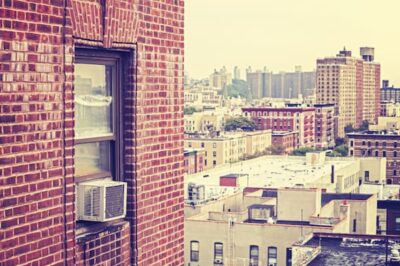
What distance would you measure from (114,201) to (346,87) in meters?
158

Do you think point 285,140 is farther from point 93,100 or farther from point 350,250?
point 93,100

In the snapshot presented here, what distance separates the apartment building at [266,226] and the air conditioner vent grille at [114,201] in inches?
1258

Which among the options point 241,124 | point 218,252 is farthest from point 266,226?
point 241,124

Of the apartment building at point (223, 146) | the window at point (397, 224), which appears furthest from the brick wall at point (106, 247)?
the apartment building at point (223, 146)

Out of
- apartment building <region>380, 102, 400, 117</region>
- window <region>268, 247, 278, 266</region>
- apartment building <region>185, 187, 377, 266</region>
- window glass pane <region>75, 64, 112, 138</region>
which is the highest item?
window glass pane <region>75, 64, 112, 138</region>

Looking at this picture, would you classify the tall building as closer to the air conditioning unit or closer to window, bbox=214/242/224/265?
window, bbox=214/242/224/265

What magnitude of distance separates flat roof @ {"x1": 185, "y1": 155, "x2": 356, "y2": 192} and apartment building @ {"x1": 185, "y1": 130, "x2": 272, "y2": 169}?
16.6 m

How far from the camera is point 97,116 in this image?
5641 mm

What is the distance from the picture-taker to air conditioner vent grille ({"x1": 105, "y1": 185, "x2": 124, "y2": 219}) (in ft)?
18.0

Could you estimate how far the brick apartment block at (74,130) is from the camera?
14.8 feet

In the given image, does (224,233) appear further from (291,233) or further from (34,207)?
(34,207)

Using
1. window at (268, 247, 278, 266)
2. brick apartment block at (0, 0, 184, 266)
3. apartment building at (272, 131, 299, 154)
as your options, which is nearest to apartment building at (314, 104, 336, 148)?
apartment building at (272, 131, 299, 154)

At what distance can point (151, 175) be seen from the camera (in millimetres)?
6074

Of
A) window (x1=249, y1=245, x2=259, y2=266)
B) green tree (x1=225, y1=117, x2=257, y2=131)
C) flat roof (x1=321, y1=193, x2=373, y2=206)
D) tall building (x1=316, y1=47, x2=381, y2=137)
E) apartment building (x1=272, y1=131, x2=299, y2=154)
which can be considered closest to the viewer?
window (x1=249, y1=245, x2=259, y2=266)
